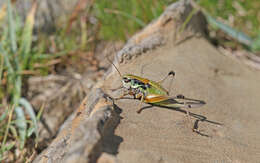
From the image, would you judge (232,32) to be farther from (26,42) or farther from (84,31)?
(26,42)

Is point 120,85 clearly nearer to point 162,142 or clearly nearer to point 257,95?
point 162,142

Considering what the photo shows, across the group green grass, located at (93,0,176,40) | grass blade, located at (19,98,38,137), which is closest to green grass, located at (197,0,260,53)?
green grass, located at (93,0,176,40)

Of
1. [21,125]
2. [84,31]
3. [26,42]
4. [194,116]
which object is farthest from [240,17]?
[21,125]

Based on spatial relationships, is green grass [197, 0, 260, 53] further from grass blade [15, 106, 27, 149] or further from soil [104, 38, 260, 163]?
grass blade [15, 106, 27, 149]

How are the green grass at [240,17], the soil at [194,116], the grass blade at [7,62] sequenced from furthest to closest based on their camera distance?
the green grass at [240,17], the grass blade at [7,62], the soil at [194,116]

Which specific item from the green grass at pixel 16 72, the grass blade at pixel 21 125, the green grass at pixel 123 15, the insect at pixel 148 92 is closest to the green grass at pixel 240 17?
the green grass at pixel 123 15

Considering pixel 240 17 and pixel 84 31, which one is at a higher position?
pixel 240 17

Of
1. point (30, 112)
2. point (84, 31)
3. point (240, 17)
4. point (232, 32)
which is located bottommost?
point (30, 112)

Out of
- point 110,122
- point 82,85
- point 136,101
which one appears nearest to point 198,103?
point 136,101

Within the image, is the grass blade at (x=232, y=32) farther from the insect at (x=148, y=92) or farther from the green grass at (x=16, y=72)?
the green grass at (x=16, y=72)
